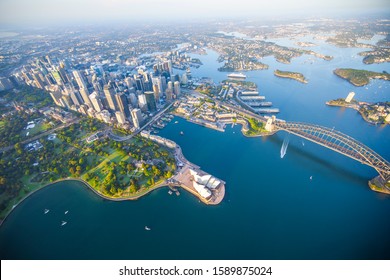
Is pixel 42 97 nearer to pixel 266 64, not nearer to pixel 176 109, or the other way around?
pixel 176 109

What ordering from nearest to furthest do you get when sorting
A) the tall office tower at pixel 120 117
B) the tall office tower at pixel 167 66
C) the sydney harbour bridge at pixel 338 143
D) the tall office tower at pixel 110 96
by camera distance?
1. the sydney harbour bridge at pixel 338 143
2. the tall office tower at pixel 120 117
3. the tall office tower at pixel 110 96
4. the tall office tower at pixel 167 66

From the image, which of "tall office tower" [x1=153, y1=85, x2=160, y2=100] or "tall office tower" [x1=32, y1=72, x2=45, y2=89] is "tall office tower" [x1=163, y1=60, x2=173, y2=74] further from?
"tall office tower" [x1=32, y1=72, x2=45, y2=89]

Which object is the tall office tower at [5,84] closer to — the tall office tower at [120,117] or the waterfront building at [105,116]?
the waterfront building at [105,116]

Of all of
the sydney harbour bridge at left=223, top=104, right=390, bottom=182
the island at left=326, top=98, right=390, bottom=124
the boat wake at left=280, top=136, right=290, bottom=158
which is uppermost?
the sydney harbour bridge at left=223, top=104, right=390, bottom=182

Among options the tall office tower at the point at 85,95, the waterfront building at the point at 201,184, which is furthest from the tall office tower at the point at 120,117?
the waterfront building at the point at 201,184

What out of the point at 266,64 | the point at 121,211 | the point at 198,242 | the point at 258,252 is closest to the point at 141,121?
the point at 121,211

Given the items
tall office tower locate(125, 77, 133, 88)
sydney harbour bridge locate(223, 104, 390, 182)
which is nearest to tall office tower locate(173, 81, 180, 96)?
tall office tower locate(125, 77, 133, 88)
